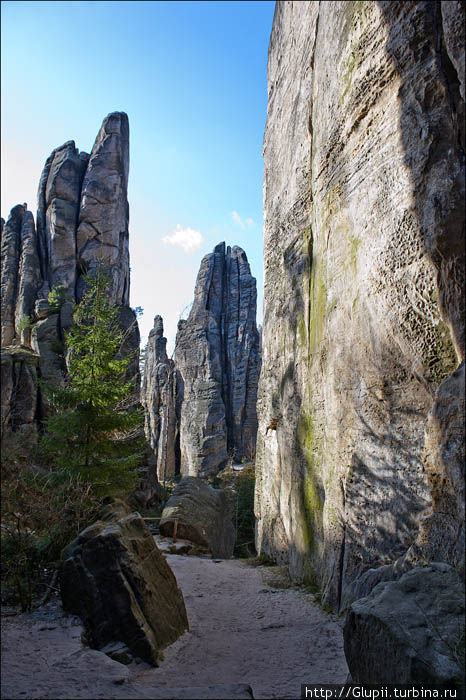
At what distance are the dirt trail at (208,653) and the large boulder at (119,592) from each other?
17 cm

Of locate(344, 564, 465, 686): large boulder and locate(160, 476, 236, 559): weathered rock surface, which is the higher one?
locate(344, 564, 465, 686): large boulder

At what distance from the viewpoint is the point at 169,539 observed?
11.5 metres

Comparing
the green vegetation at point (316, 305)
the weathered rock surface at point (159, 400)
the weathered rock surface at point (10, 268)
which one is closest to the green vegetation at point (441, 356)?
the green vegetation at point (316, 305)

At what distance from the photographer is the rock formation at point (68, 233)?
28.0 m

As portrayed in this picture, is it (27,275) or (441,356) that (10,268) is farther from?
(441,356)

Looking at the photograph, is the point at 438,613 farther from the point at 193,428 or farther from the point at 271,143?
the point at 193,428

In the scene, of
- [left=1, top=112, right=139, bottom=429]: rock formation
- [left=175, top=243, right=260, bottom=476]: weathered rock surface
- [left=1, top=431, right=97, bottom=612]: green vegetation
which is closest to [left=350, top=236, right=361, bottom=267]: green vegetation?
[left=1, top=431, right=97, bottom=612]: green vegetation

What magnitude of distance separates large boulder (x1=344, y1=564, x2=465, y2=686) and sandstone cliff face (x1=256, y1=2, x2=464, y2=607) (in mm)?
445

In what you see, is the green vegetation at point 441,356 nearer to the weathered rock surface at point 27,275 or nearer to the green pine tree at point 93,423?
the green pine tree at point 93,423

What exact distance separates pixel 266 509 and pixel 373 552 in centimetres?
524

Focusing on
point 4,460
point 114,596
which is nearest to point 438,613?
point 114,596

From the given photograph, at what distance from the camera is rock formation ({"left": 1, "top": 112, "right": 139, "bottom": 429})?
92.0 feet

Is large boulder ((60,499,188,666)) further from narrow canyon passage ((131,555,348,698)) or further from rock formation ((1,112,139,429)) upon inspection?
rock formation ((1,112,139,429))

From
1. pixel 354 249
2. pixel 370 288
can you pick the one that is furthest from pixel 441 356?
pixel 354 249
